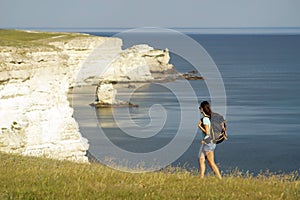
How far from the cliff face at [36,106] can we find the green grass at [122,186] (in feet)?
41.2

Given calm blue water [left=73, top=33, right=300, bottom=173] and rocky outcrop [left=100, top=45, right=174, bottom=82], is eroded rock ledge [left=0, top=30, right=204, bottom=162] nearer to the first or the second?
calm blue water [left=73, top=33, right=300, bottom=173]

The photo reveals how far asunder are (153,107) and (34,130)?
4044cm

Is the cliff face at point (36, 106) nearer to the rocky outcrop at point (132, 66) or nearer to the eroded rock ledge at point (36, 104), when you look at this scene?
the eroded rock ledge at point (36, 104)

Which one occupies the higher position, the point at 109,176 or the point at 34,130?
the point at 109,176

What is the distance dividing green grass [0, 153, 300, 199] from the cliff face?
1257cm

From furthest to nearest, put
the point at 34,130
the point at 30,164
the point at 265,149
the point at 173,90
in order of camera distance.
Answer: the point at 173,90 < the point at 265,149 < the point at 34,130 < the point at 30,164

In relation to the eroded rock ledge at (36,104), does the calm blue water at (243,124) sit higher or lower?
lower

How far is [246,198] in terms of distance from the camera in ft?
27.6

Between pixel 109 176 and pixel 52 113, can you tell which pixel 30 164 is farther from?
pixel 52 113

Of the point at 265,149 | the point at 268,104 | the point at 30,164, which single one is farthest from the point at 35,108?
the point at 268,104

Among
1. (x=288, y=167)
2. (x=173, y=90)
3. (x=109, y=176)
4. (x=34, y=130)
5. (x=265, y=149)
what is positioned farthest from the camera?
(x=173, y=90)

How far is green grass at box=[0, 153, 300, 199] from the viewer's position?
27.7 feet

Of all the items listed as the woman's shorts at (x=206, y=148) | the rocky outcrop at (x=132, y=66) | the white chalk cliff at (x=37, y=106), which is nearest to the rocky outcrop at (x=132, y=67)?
the rocky outcrop at (x=132, y=66)

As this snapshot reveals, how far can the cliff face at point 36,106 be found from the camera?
77.8 ft
